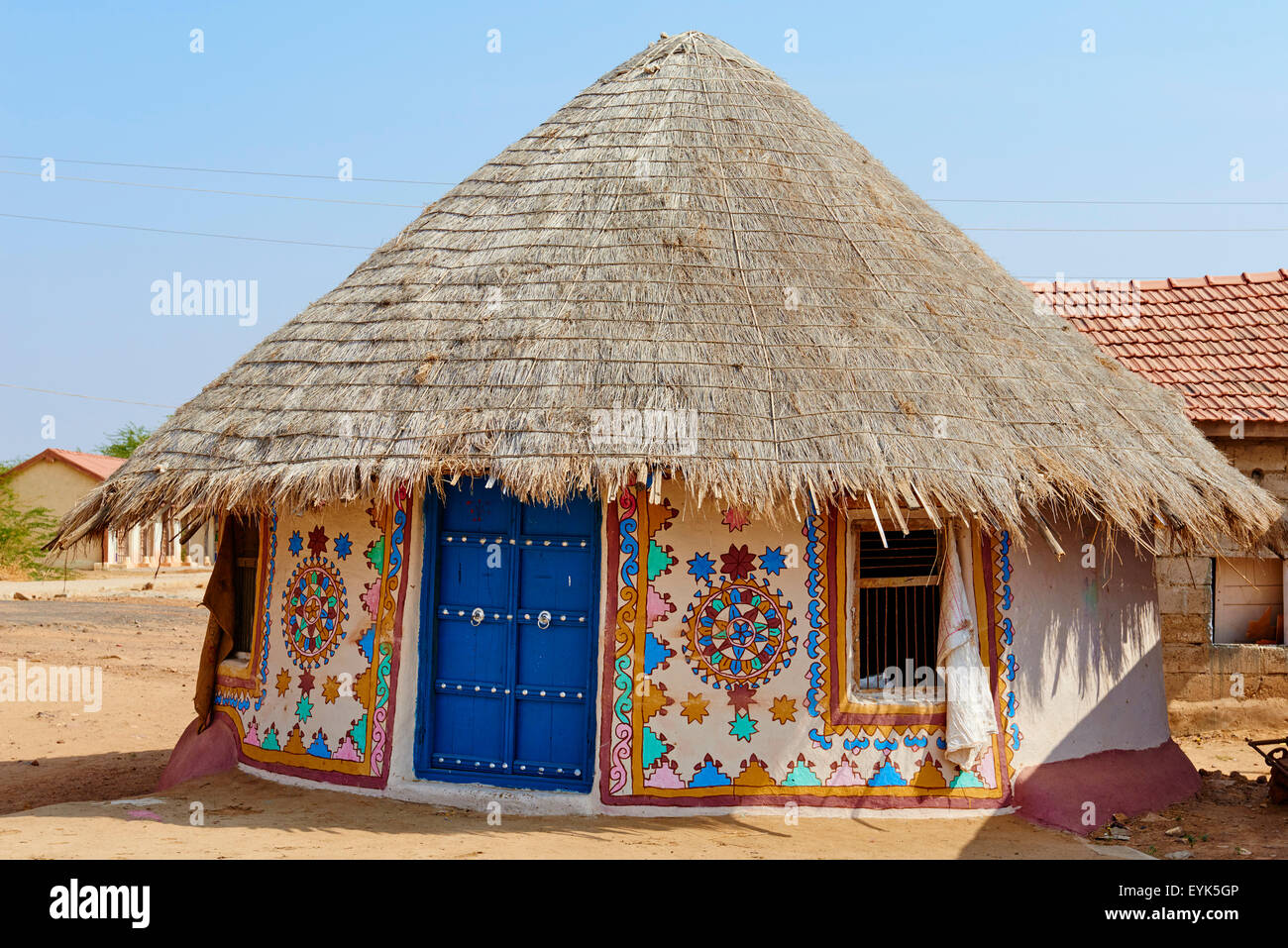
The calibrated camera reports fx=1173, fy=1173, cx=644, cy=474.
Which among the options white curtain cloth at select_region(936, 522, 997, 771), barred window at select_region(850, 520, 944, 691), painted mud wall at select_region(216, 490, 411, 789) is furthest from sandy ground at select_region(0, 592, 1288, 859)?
barred window at select_region(850, 520, 944, 691)

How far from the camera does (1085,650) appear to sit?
27.5 ft

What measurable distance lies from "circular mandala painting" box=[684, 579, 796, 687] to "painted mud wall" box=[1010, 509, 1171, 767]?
5.50ft

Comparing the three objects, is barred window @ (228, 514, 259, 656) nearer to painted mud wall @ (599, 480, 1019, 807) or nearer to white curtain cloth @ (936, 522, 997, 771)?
painted mud wall @ (599, 480, 1019, 807)

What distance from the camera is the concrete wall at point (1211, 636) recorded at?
1128cm

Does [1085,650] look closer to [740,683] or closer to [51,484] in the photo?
[740,683]

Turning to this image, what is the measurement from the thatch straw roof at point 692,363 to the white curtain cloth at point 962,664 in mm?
569

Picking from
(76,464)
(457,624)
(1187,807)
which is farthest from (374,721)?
(76,464)

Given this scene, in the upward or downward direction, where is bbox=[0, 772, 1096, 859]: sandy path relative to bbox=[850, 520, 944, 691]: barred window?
downward

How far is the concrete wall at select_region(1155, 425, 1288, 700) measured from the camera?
11281 mm

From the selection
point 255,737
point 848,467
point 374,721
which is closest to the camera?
point 848,467

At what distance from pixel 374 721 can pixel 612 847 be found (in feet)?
6.43

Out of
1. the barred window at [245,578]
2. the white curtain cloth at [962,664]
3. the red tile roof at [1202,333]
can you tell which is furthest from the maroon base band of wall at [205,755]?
the red tile roof at [1202,333]

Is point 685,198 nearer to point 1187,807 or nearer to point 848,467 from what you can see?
point 848,467

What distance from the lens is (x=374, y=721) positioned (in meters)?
7.68
